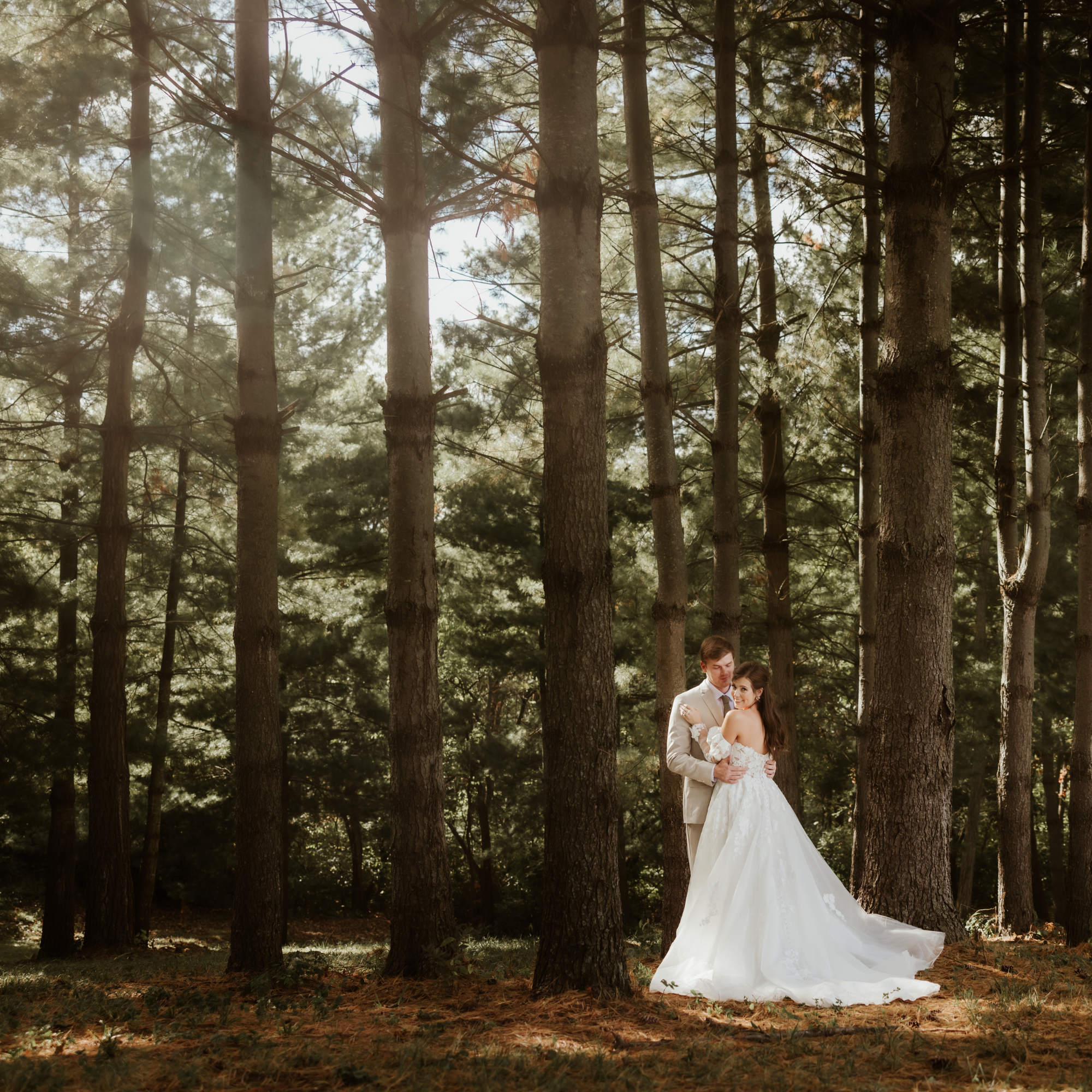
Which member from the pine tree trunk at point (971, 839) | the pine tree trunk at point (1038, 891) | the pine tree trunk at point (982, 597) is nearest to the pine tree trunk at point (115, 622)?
the pine tree trunk at point (982, 597)

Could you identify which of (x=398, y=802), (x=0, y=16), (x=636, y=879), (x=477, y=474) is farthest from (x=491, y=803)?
(x=0, y=16)

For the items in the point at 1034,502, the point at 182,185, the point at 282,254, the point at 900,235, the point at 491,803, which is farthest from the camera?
the point at 491,803

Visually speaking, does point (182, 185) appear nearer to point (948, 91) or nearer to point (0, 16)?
point (0, 16)

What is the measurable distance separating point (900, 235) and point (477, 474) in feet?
36.6

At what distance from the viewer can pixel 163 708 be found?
17203mm

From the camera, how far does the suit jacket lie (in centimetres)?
623

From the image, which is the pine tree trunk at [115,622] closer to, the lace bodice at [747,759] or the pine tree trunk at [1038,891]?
the lace bodice at [747,759]

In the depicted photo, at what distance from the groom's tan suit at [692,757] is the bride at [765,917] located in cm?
9

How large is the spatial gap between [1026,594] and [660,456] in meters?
4.68

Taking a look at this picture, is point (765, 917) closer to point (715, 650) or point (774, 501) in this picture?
point (715, 650)

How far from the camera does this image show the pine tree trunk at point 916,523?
645 centimetres

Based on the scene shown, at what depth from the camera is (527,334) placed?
741 centimetres

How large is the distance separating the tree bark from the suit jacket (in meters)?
6.07

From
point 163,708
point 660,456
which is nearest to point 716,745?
point 660,456
